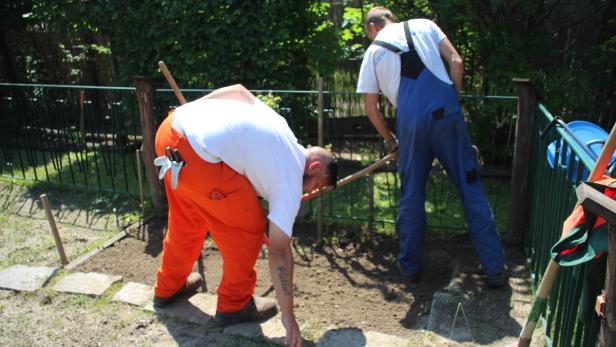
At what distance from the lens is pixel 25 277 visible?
12.8 feet

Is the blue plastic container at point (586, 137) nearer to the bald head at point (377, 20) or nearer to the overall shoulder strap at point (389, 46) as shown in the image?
the overall shoulder strap at point (389, 46)

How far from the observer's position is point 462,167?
11.7 ft

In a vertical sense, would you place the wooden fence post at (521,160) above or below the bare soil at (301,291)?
above

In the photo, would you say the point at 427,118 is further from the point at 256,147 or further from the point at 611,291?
the point at 611,291

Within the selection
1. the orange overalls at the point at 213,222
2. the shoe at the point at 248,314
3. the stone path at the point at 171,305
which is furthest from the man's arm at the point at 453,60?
the shoe at the point at 248,314

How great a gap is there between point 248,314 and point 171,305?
0.57 meters

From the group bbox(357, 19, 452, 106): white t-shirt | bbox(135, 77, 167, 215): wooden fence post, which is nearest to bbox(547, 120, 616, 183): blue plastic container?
bbox(357, 19, 452, 106): white t-shirt

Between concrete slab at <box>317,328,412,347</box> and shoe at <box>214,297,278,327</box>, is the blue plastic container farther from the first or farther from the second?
shoe at <box>214,297,278,327</box>

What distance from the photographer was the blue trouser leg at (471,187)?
3.55 m

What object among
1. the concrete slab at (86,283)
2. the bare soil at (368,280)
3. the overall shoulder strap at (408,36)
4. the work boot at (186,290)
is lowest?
the bare soil at (368,280)

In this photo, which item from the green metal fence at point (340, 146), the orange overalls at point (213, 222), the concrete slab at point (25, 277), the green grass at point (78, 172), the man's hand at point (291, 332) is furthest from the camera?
the green grass at point (78, 172)

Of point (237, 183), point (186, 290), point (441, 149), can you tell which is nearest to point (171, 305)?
point (186, 290)

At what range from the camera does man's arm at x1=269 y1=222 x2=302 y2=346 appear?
8.20ft

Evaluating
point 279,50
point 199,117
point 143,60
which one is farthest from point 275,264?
point 143,60
